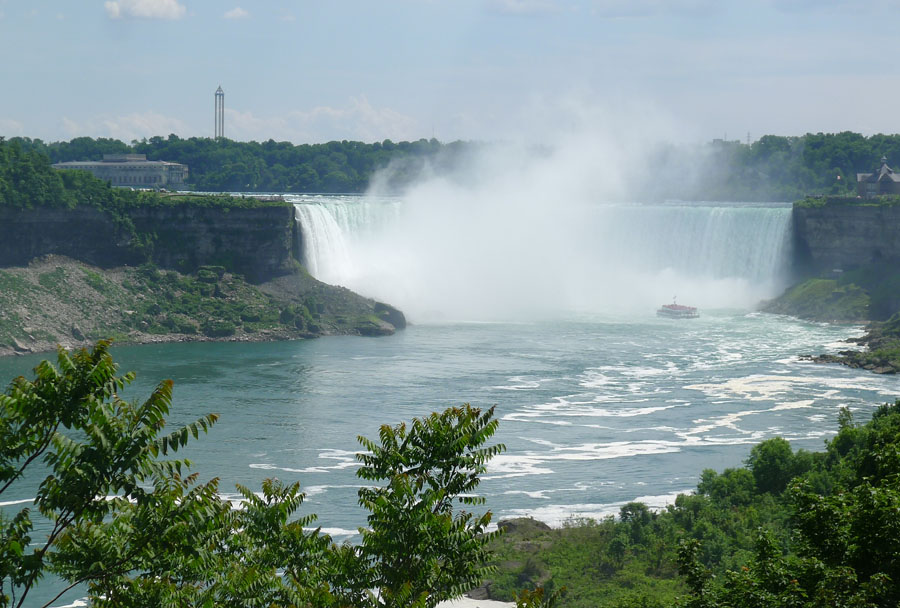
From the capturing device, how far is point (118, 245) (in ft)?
235

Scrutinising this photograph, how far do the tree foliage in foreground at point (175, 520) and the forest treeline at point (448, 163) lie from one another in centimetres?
10267

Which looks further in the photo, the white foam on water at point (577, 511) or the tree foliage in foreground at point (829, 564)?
the white foam on water at point (577, 511)

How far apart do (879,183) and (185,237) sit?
53381 millimetres

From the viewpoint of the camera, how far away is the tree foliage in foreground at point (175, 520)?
1019 centimetres

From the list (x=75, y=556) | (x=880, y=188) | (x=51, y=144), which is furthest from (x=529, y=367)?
(x=51, y=144)

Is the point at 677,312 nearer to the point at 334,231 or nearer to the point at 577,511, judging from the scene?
the point at 334,231

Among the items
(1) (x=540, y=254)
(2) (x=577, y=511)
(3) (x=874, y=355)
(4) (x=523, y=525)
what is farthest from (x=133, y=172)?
(4) (x=523, y=525)

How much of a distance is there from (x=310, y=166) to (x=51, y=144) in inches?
1476

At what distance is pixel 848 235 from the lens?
80625 mm

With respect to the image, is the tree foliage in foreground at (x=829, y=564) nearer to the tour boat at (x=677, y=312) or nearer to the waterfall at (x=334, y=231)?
the tour boat at (x=677, y=312)

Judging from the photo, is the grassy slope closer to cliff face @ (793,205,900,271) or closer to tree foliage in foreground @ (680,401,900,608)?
cliff face @ (793,205,900,271)

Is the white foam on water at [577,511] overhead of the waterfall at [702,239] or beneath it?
beneath

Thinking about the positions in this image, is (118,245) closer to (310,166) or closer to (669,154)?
(310,166)

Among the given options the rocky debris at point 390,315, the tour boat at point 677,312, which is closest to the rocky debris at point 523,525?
the rocky debris at point 390,315
